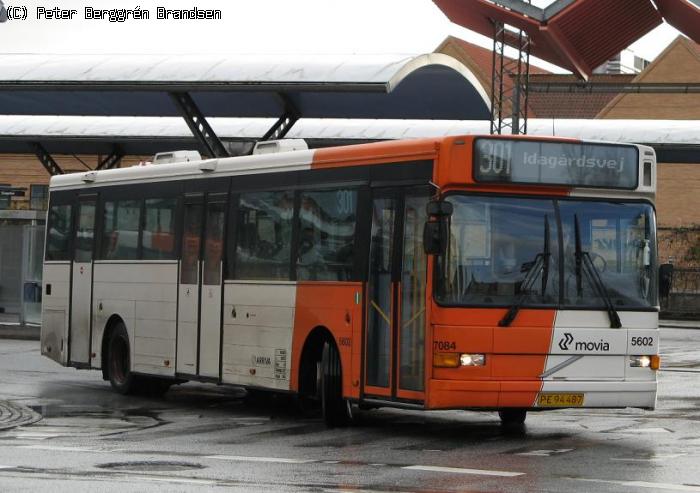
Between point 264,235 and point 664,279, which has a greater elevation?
point 264,235

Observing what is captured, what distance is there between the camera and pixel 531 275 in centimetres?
1499

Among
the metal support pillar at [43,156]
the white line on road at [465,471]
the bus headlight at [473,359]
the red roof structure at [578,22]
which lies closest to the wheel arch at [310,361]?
the bus headlight at [473,359]

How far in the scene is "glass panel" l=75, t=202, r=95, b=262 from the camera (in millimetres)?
21766

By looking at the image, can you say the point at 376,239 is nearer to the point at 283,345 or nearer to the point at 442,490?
the point at 283,345

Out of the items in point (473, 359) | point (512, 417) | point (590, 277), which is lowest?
point (512, 417)

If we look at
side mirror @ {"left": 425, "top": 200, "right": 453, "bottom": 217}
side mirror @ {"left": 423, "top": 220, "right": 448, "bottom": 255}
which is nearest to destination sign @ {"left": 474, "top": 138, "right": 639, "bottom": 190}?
side mirror @ {"left": 425, "top": 200, "right": 453, "bottom": 217}

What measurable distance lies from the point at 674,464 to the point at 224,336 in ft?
22.0

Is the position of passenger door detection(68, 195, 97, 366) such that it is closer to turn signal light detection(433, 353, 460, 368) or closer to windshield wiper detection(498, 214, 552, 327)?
turn signal light detection(433, 353, 460, 368)

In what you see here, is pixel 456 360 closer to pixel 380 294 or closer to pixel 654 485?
pixel 380 294

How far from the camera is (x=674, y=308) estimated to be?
171ft

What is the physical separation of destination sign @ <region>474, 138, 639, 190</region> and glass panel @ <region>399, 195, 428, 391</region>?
68 centimetres

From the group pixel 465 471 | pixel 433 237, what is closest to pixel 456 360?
pixel 433 237

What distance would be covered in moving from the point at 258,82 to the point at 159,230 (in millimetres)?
12667

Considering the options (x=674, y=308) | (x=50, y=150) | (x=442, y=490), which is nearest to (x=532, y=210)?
(x=442, y=490)
